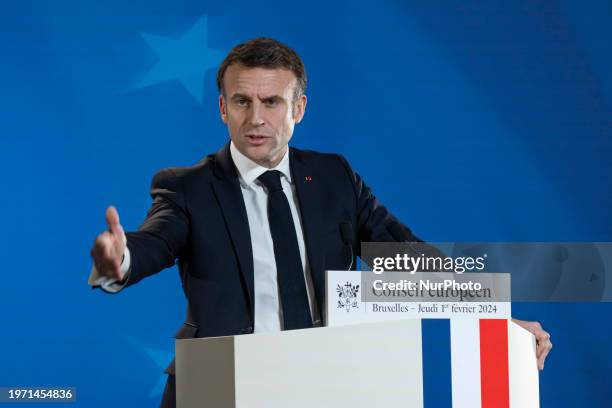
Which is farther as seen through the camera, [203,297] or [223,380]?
[203,297]

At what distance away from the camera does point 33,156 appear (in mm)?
3633

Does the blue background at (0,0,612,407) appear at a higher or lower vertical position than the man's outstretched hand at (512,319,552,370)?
higher

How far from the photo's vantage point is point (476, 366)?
1297mm

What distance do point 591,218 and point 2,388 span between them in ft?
8.73

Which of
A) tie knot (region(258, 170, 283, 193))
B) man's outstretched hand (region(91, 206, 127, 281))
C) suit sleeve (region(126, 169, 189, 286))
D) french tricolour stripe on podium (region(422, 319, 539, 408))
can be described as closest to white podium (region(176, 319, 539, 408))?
french tricolour stripe on podium (region(422, 319, 539, 408))

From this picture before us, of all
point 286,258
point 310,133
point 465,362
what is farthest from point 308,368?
point 310,133

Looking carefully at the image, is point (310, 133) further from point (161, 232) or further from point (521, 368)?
point (521, 368)

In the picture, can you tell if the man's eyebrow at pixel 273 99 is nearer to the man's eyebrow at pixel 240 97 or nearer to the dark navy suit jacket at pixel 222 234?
the man's eyebrow at pixel 240 97

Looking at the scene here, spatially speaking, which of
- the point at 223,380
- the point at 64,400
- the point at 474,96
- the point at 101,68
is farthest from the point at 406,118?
the point at 223,380

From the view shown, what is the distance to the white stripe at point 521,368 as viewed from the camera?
133 cm

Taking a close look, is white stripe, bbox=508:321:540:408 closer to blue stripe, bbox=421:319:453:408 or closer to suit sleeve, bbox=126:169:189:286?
blue stripe, bbox=421:319:453:408

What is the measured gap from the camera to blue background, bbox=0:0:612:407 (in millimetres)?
3582

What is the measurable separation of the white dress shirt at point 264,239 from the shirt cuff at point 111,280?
Result: 0.37 metres

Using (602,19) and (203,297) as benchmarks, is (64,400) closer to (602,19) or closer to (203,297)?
(203,297)
